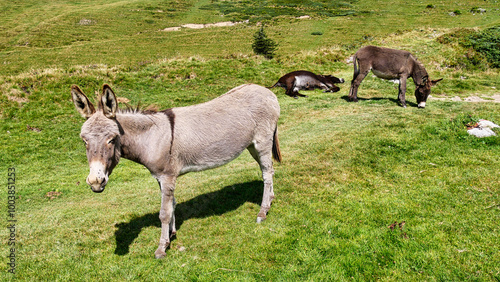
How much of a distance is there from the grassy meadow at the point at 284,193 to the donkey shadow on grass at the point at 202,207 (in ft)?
0.14

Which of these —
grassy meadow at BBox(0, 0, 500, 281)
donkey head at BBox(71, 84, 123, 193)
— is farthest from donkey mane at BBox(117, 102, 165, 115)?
donkey head at BBox(71, 84, 123, 193)

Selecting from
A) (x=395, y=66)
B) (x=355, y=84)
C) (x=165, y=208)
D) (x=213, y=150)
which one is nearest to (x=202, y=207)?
(x=165, y=208)

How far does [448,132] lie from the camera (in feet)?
28.7

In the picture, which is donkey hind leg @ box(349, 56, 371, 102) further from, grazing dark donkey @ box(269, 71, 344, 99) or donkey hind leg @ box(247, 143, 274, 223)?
donkey hind leg @ box(247, 143, 274, 223)

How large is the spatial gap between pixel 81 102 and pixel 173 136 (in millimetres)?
1545

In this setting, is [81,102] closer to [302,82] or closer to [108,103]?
[108,103]

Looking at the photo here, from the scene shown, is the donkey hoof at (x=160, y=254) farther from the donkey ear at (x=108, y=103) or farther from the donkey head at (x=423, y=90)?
the donkey head at (x=423, y=90)

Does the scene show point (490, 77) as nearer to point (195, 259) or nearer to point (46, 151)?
point (195, 259)

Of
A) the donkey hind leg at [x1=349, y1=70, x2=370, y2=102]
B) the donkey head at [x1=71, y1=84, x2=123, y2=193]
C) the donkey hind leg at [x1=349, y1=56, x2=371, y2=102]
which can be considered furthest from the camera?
the donkey hind leg at [x1=349, y1=70, x2=370, y2=102]

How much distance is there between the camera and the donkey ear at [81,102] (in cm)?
435

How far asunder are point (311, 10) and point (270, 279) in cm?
7019

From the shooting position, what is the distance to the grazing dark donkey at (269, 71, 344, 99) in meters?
17.4

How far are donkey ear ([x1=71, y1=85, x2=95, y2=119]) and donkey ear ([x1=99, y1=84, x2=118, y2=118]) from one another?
0.55 ft

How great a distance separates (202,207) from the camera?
7.06m
